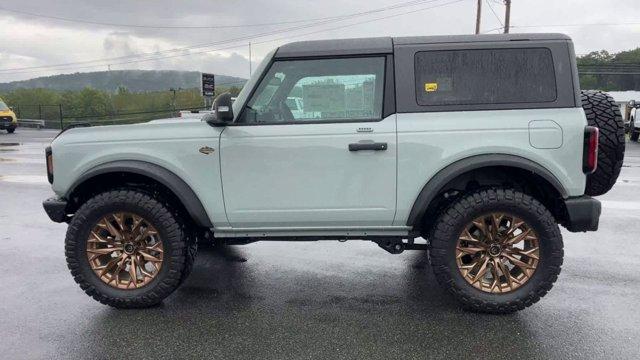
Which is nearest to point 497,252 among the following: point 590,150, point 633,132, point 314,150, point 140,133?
point 590,150

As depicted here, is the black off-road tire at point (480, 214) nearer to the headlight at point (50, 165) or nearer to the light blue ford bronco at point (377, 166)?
the light blue ford bronco at point (377, 166)

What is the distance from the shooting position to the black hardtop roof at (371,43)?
11.7 feet

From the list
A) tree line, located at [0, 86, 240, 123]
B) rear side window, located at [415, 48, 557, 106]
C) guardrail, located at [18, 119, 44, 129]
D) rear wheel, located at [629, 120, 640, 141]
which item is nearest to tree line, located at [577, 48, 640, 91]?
rear wheel, located at [629, 120, 640, 141]

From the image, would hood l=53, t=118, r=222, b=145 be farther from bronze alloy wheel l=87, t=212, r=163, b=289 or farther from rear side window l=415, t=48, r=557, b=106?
rear side window l=415, t=48, r=557, b=106

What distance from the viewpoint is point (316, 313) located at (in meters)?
3.68

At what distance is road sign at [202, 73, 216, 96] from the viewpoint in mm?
27589

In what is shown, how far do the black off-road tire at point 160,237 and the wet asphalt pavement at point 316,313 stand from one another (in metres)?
0.13

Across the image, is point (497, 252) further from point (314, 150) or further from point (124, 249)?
point (124, 249)

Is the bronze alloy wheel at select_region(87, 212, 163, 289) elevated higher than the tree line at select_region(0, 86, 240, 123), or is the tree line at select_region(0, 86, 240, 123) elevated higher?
the tree line at select_region(0, 86, 240, 123)

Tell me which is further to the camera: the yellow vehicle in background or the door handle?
the yellow vehicle in background

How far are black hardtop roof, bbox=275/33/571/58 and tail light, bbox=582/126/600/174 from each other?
2.31 feet

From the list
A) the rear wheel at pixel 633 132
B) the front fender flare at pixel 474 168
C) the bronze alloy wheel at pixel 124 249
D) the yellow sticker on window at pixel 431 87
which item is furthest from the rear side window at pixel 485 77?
the rear wheel at pixel 633 132

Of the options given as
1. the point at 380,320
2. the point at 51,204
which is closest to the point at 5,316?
the point at 51,204

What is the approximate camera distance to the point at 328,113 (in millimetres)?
3648
